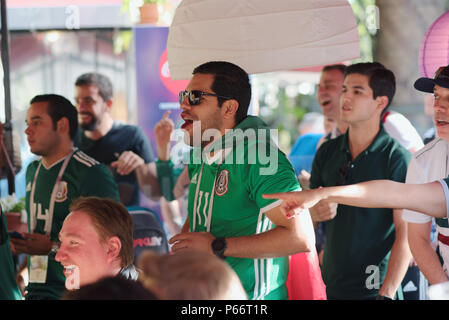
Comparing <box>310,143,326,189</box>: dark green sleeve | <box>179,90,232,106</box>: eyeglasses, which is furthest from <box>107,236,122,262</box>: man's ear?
<box>310,143,326,189</box>: dark green sleeve

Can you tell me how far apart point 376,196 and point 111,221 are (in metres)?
1.12

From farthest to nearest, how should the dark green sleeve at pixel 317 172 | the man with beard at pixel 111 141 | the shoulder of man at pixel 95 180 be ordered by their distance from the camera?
the man with beard at pixel 111 141 < the dark green sleeve at pixel 317 172 < the shoulder of man at pixel 95 180

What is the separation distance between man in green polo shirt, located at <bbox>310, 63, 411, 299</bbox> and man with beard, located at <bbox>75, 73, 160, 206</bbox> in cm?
166

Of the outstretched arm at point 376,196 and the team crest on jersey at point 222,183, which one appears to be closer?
the outstretched arm at point 376,196

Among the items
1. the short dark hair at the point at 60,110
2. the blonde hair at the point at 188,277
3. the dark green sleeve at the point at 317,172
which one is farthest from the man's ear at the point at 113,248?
the dark green sleeve at the point at 317,172

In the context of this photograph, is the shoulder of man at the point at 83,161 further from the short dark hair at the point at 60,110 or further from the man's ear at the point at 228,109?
the man's ear at the point at 228,109

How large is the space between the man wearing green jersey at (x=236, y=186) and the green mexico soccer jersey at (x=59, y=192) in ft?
2.88

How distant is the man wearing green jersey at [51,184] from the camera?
372 cm

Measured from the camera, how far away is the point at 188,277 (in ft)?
4.66

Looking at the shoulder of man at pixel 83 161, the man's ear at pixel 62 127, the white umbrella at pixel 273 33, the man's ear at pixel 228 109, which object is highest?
the white umbrella at pixel 273 33

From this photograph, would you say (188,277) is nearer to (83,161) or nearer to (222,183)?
(222,183)

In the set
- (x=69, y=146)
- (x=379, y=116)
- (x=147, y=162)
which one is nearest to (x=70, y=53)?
(x=147, y=162)

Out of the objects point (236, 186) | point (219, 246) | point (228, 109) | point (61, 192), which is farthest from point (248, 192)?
point (61, 192)

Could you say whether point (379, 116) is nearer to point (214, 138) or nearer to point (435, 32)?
point (435, 32)
